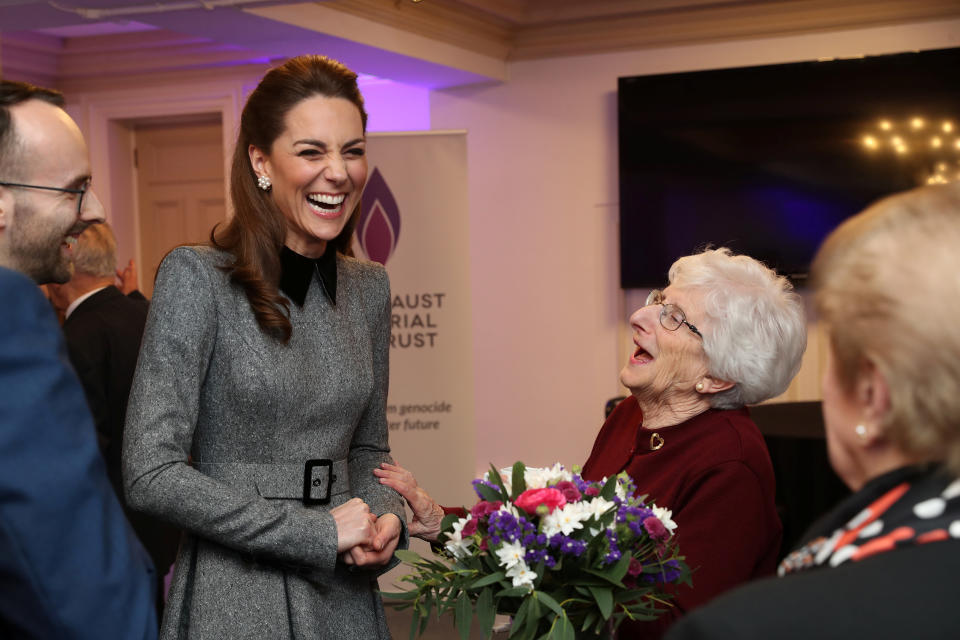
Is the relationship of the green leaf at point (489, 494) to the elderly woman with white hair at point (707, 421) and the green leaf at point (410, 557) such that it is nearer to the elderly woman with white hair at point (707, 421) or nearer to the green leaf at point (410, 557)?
the green leaf at point (410, 557)

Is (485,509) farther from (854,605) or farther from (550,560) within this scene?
(854,605)

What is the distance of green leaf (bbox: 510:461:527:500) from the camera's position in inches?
62.5

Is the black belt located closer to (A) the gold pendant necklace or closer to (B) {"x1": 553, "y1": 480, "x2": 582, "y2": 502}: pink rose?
(B) {"x1": 553, "y1": 480, "x2": 582, "y2": 502}: pink rose

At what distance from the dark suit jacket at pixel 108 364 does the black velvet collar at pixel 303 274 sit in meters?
1.75

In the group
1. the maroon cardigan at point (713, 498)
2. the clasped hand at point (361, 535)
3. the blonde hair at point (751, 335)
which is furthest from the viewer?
the blonde hair at point (751, 335)

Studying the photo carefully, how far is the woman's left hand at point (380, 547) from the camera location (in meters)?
1.74

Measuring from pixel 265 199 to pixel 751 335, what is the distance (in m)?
1.05

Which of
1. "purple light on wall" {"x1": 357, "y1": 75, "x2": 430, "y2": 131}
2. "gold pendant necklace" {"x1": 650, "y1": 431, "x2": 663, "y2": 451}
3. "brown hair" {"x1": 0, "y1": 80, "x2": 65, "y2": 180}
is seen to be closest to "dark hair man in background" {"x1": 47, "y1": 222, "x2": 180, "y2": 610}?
"gold pendant necklace" {"x1": 650, "y1": 431, "x2": 663, "y2": 451}

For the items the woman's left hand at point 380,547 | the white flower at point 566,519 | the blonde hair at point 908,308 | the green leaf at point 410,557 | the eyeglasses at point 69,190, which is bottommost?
the woman's left hand at point 380,547

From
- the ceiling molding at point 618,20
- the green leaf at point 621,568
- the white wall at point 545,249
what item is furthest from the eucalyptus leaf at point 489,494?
the white wall at point 545,249

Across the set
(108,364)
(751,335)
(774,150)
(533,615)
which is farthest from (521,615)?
(774,150)

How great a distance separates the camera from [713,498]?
1.88m

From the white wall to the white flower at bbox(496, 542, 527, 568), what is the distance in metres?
5.18

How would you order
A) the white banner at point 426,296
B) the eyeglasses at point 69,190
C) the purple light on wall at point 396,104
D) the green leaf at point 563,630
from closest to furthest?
1. the eyeglasses at point 69,190
2. the green leaf at point 563,630
3. the white banner at point 426,296
4. the purple light on wall at point 396,104
